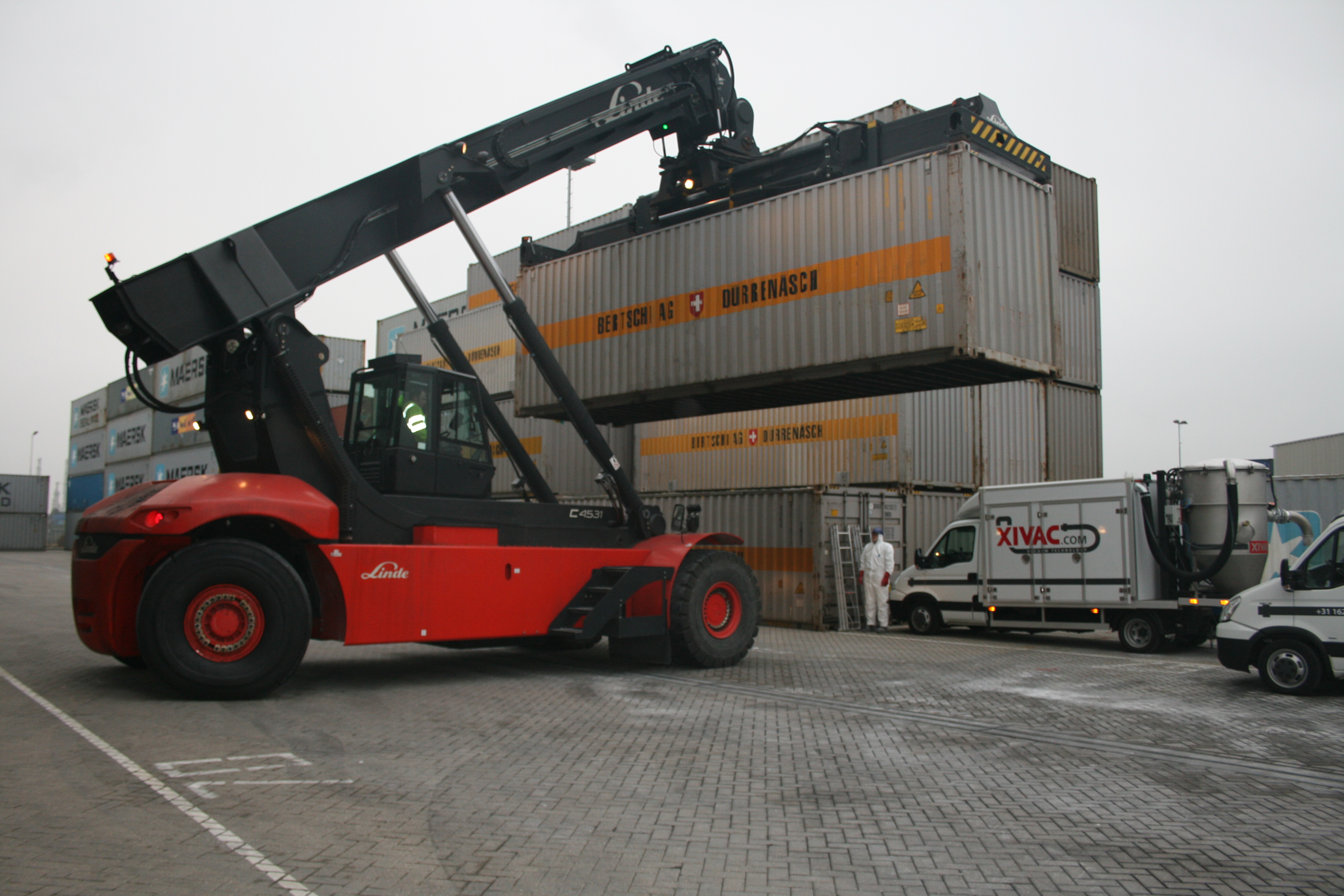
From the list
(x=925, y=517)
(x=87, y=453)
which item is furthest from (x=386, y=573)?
(x=87, y=453)

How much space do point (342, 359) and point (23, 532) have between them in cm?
3493

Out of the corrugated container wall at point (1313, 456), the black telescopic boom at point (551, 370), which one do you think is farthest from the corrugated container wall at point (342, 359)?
the corrugated container wall at point (1313, 456)

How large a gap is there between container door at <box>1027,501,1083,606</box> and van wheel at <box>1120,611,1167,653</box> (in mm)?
705

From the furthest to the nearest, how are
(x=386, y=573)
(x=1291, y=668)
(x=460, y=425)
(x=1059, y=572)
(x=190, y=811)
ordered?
(x=1059, y=572)
(x=460, y=425)
(x=1291, y=668)
(x=386, y=573)
(x=190, y=811)

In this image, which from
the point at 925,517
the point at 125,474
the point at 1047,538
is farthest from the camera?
the point at 125,474

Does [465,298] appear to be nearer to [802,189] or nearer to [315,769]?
[802,189]

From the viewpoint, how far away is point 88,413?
5616 cm

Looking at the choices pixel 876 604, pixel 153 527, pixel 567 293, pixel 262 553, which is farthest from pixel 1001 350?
pixel 153 527

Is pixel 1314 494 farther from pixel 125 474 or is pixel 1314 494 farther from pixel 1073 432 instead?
pixel 125 474

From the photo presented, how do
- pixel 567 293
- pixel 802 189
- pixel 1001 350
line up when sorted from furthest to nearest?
pixel 567 293, pixel 802 189, pixel 1001 350

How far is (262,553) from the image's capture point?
7766mm

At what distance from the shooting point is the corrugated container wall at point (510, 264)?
24.7 m

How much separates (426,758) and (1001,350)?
8.38 meters

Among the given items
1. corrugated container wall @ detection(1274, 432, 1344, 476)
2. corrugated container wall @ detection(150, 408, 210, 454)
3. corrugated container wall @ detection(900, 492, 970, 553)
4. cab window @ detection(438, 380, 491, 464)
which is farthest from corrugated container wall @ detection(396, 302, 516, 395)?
corrugated container wall @ detection(1274, 432, 1344, 476)
